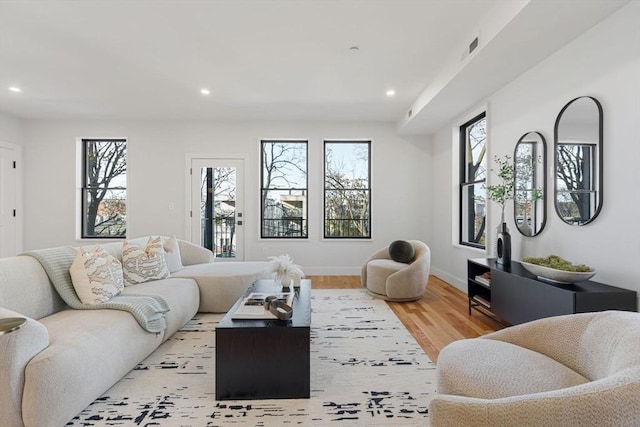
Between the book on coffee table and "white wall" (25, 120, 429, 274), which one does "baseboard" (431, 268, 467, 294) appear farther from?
the book on coffee table

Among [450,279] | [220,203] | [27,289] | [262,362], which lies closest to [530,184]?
[450,279]

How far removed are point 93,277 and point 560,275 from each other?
3.34 meters

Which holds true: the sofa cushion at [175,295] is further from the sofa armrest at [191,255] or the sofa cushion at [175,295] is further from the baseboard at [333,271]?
the baseboard at [333,271]

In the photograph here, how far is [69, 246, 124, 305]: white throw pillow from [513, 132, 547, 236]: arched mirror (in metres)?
3.66

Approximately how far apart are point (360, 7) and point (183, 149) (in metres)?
4.12

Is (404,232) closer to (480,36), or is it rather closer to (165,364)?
(480,36)

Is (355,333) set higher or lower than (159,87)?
lower

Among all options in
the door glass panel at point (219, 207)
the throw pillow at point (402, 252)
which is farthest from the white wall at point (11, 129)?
the throw pillow at point (402, 252)

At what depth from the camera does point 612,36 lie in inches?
89.3

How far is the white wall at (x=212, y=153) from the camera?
5.56m

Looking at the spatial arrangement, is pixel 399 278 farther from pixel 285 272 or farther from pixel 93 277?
pixel 93 277

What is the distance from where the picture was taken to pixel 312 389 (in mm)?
2021

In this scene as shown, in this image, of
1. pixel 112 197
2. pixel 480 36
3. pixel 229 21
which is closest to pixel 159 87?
pixel 229 21

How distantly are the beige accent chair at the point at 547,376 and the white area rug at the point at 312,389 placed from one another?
57 centimetres
